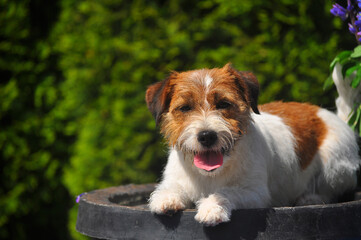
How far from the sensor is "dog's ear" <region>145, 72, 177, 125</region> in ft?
9.27

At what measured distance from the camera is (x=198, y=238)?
7.29 feet

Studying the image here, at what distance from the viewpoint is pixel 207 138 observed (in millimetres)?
2484

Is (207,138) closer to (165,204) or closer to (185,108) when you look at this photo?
(185,108)

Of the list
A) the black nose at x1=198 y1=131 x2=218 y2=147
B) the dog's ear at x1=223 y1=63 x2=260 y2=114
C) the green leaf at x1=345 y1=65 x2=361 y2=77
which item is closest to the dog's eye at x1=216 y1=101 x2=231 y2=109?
the dog's ear at x1=223 y1=63 x2=260 y2=114

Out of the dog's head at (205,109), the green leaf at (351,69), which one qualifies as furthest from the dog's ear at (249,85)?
the green leaf at (351,69)

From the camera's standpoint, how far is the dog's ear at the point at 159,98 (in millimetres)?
2824

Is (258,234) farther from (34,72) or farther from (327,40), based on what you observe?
(34,72)

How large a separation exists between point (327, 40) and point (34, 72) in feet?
12.2

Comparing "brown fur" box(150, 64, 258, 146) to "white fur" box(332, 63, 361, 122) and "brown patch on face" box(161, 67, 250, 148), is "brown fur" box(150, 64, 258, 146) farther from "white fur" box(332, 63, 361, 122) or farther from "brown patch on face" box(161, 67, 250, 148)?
"white fur" box(332, 63, 361, 122)

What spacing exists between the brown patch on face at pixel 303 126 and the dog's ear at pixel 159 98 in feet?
3.22

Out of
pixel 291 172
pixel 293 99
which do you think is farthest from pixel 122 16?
pixel 291 172

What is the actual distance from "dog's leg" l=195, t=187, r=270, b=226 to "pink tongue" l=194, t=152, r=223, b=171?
16 centimetres

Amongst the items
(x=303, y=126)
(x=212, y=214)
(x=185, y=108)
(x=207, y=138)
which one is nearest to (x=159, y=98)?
(x=185, y=108)

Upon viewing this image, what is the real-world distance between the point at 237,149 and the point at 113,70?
2.56m
